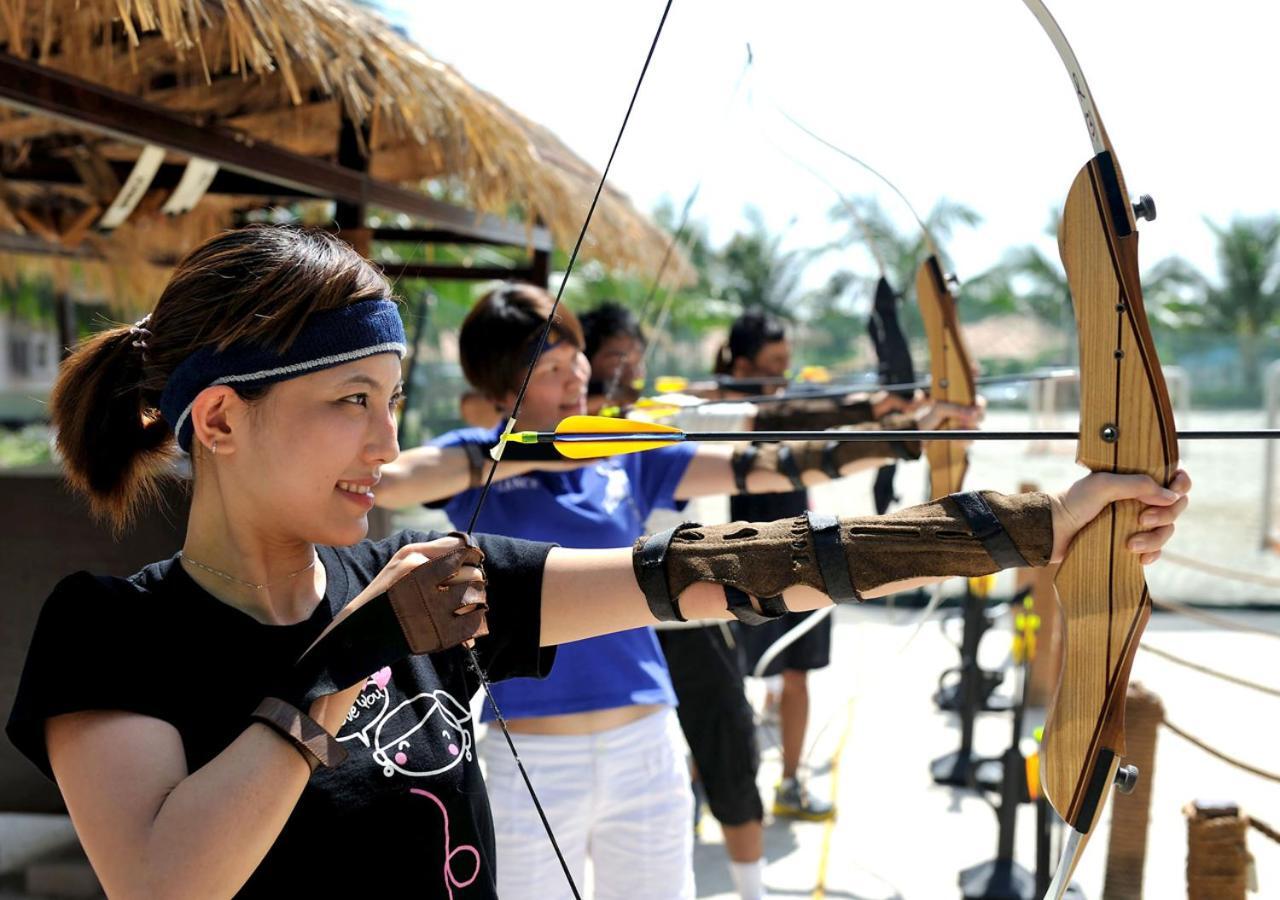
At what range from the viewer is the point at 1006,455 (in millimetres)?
15586

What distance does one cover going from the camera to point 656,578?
1.09 m

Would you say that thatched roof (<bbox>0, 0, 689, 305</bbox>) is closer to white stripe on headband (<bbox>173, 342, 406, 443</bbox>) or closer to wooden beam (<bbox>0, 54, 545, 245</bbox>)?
wooden beam (<bbox>0, 54, 545, 245</bbox>)

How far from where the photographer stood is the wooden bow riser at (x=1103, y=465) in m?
1.06

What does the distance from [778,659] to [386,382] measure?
106 inches

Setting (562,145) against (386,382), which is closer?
(386,382)

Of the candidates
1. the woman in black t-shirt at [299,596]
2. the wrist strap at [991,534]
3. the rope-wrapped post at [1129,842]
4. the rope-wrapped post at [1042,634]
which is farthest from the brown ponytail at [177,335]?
the rope-wrapped post at [1042,634]

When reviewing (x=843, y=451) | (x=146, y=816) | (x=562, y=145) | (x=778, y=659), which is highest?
(x=562, y=145)

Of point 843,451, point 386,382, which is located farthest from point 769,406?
point 386,382

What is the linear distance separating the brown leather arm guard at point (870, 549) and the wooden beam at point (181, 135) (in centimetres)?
162

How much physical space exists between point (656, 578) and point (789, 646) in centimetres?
255

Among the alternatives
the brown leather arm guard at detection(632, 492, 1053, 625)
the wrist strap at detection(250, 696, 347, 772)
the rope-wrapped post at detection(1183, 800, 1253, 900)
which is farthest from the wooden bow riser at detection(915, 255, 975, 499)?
the wrist strap at detection(250, 696, 347, 772)

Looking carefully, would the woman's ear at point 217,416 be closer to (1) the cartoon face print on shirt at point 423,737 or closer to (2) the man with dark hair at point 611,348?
(1) the cartoon face print on shirt at point 423,737

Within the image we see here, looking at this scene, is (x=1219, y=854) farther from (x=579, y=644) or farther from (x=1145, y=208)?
(x=1145, y=208)

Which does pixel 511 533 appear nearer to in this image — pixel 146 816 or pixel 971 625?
pixel 146 816
